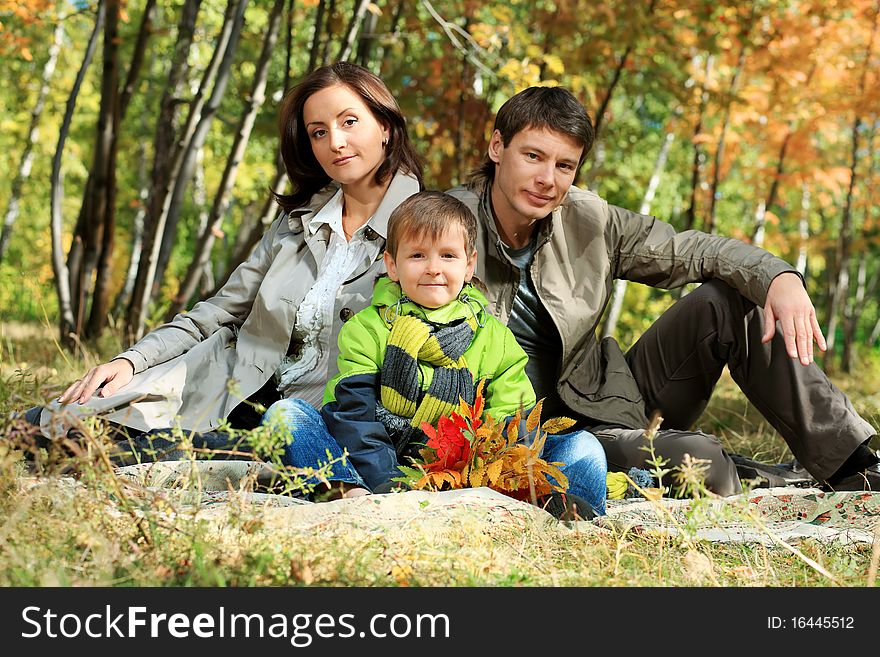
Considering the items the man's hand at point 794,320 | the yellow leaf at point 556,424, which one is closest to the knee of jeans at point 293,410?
the yellow leaf at point 556,424

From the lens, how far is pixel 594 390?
3.37 meters

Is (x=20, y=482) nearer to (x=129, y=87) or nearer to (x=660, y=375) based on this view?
(x=660, y=375)

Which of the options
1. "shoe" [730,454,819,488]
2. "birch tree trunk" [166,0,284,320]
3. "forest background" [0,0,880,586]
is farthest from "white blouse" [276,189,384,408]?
"birch tree trunk" [166,0,284,320]

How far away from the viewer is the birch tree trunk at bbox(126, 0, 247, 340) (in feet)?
17.7

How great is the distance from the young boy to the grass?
477 mm

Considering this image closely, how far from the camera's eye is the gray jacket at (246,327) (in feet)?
10.4

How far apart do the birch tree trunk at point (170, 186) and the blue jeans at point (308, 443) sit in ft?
10.2

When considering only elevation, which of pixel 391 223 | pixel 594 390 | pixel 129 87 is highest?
pixel 129 87

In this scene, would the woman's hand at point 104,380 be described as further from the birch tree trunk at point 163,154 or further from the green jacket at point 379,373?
the birch tree trunk at point 163,154

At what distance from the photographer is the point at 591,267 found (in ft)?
10.9

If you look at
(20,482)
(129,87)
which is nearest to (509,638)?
(20,482)

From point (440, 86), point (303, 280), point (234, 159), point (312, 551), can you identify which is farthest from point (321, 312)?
point (440, 86)

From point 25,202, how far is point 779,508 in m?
18.6

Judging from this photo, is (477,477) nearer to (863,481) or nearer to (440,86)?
(863,481)
